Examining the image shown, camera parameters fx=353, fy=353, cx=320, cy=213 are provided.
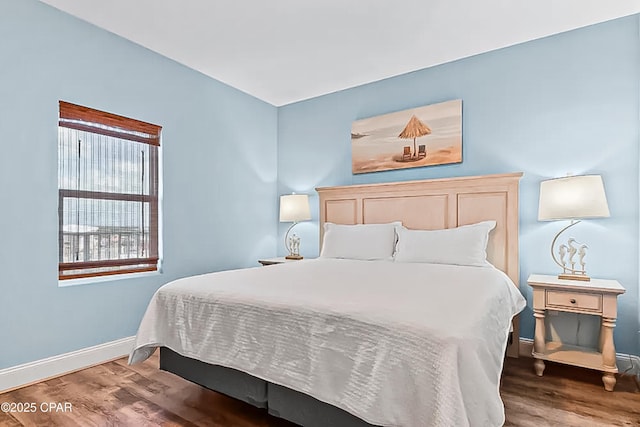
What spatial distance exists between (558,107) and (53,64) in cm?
394

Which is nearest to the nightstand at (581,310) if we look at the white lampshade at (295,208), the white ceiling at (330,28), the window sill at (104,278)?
the white ceiling at (330,28)

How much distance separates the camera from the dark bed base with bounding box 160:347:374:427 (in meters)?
1.54

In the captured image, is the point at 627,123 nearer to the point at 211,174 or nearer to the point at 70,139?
the point at 211,174

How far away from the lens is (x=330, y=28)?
2.83m

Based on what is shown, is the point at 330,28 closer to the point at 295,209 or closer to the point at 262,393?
the point at 295,209

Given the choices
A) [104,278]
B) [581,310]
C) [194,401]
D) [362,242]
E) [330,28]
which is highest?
[330,28]

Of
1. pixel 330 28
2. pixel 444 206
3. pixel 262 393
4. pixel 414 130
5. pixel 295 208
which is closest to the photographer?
pixel 262 393

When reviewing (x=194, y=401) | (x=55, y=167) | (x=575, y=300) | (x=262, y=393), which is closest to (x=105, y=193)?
(x=55, y=167)

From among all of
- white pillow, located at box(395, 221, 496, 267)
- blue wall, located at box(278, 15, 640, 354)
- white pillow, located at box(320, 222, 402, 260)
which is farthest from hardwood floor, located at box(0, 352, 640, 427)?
white pillow, located at box(320, 222, 402, 260)

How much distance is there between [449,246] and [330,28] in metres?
2.00

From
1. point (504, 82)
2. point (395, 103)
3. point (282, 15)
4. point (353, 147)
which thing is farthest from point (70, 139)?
point (504, 82)

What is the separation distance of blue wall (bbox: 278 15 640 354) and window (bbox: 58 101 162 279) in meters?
2.38

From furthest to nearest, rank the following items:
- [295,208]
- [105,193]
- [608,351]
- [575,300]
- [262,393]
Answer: [295,208] → [105,193] → [575,300] → [608,351] → [262,393]

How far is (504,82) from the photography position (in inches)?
125
